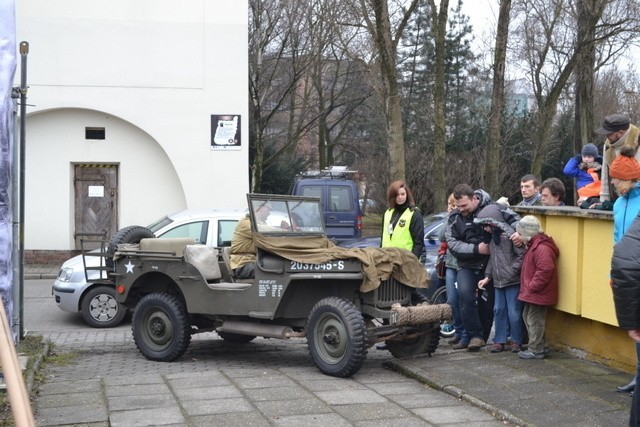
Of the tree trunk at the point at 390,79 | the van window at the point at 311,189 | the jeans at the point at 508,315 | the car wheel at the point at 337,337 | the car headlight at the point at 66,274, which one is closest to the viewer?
the car wheel at the point at 337,337

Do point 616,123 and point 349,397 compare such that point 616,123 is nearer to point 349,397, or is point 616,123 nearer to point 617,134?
point 617,134

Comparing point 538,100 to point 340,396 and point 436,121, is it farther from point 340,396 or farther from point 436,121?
point 340,396

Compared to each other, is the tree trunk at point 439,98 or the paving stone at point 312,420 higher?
the tree trunk at point 439,98

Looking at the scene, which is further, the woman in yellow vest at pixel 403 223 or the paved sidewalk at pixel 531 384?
the woman in yellow vest at pixel 403 223

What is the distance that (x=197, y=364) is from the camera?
373 inches

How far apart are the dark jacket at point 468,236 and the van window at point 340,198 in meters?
13.7

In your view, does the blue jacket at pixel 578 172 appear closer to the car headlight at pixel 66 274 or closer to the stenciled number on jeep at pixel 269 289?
the stenciled number on jeep at pixel 269 289

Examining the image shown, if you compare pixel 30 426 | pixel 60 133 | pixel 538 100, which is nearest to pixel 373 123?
pixel 538 100

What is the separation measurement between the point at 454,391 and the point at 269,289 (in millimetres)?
2237

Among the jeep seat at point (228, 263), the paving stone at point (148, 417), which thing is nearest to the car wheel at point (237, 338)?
the jeep seat at point (228, 263)

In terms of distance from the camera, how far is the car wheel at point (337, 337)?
324 inches

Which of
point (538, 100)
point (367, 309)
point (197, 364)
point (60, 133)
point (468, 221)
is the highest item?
point (538, 100)

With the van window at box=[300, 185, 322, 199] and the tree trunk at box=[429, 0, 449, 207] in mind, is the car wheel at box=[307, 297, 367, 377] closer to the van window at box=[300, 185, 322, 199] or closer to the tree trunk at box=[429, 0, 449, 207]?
the van window at box=[300, 185, 322, 199]

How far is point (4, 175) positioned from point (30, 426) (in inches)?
174
